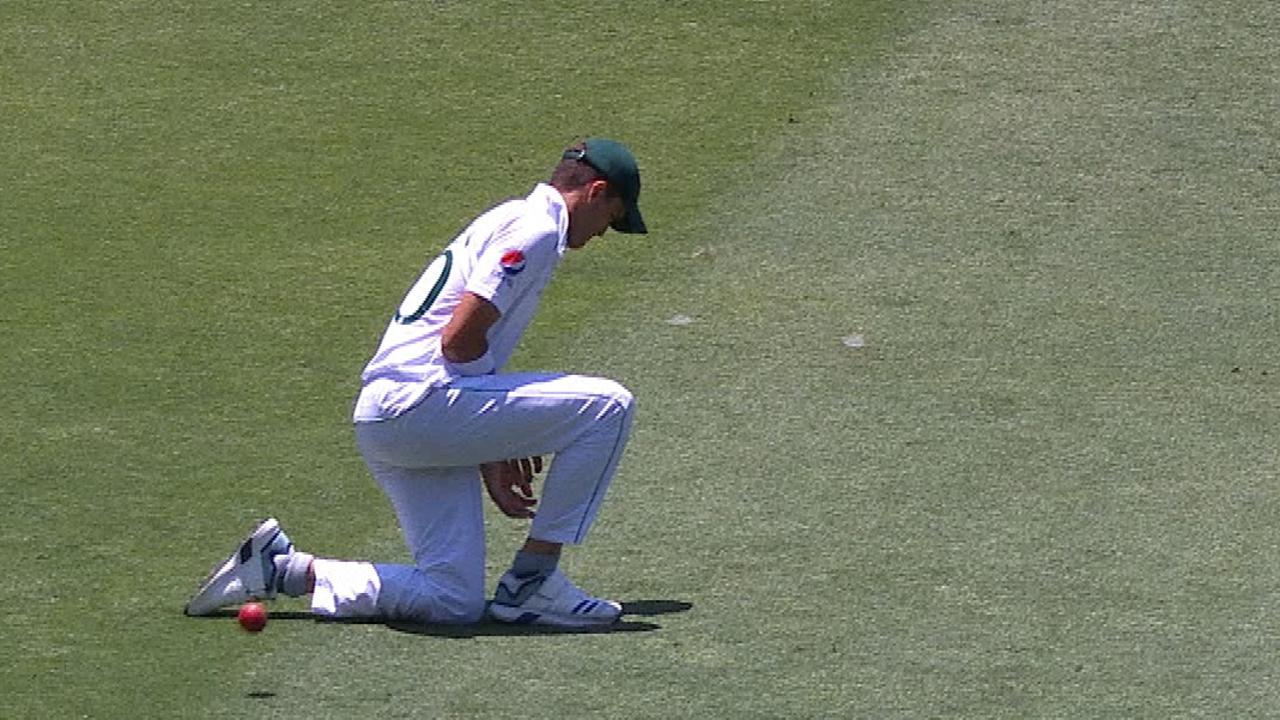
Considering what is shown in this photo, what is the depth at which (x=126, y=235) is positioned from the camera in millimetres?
9820

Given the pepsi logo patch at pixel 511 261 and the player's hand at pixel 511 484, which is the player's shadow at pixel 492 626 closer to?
the player's hand at pixel 511 484

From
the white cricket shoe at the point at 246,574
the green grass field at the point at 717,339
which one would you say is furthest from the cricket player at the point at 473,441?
the green grass field at the point at 717,339

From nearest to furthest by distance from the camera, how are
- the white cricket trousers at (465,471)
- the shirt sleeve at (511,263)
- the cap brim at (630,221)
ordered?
the shirt sleeve at (511,263), the white cricket trousers at (465,471), the cap brim at (630,221)

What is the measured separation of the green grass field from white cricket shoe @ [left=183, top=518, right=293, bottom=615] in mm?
76

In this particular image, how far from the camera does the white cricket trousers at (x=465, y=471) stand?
6.76 metres

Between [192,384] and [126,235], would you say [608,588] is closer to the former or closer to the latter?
[192,384]

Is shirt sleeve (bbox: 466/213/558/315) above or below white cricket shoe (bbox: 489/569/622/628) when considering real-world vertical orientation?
above

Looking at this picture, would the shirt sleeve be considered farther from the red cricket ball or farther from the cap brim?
the red cricket ball

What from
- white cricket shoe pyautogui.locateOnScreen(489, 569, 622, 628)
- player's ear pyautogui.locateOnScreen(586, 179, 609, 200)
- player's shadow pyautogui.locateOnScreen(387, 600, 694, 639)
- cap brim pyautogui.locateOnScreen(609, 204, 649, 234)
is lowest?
player's shadow pyautogui.locateOnScreen(387, 600, 694, 639)

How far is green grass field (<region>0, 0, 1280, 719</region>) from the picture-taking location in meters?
6.66

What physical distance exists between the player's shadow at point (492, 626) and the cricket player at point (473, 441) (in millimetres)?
24

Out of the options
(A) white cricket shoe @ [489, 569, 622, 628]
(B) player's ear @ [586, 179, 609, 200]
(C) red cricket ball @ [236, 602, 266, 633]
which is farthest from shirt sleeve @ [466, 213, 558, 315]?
(C) red cricket ball @ [236, 602, 266, 633]

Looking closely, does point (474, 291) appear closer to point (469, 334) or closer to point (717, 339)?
point (469, 334)

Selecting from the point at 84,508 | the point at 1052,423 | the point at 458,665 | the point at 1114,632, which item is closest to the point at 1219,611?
the point at 1114,632
